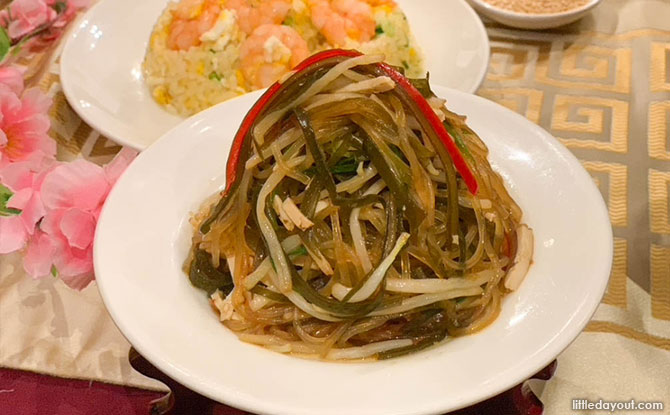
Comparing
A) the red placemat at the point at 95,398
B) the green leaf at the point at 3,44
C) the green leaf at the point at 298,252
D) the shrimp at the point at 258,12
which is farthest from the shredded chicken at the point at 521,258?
the green leaf at the point at 3,44

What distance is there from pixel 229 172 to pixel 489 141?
59cm

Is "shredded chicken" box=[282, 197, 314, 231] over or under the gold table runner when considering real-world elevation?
over

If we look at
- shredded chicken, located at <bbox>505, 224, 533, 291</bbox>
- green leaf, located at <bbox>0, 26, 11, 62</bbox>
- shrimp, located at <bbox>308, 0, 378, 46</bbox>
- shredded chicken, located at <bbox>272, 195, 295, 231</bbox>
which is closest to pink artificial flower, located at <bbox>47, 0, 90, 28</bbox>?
green leaf, located at <bbox>0, 26, 11, 62</bbox>

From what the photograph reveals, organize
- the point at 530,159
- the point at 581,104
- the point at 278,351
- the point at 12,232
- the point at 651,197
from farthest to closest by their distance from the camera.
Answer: the point at 581,104 → the point at 651,197 → the point at 12,232 → the point at 530,159 → the point at 278,351

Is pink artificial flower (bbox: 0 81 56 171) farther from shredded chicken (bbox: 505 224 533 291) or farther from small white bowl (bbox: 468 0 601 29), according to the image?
small white bowl (bbox: 468 0 601 29)

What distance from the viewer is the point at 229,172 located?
120cm

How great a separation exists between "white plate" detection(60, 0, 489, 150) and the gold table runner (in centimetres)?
14

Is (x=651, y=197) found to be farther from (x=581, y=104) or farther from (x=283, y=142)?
(x=283, y=142)

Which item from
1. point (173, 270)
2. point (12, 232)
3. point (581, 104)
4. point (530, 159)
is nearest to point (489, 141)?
point (530, 159)

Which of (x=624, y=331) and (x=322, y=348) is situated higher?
(x=322, y=348)

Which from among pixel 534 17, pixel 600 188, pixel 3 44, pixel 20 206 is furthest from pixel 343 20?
pixel 20 206

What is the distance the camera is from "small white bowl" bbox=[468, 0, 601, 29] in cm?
234

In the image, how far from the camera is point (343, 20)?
7.16 feet

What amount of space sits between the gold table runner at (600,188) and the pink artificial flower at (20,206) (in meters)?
0.27
